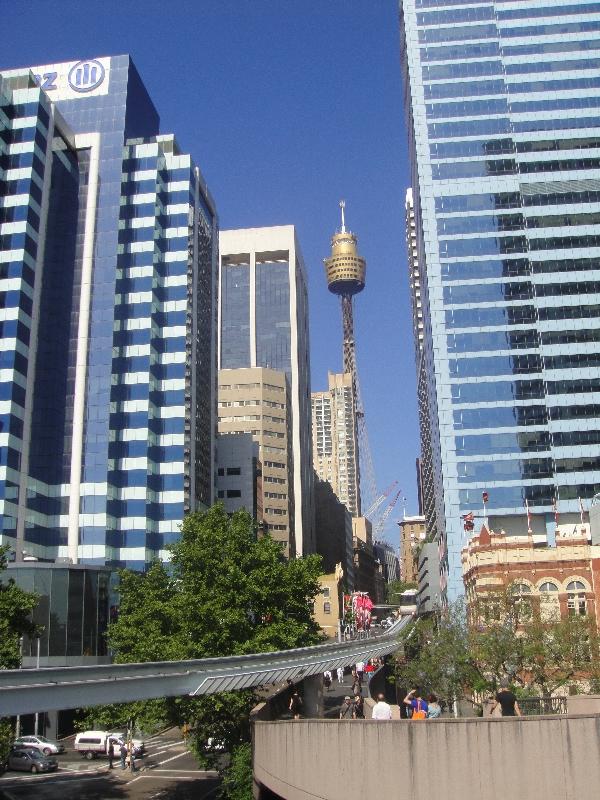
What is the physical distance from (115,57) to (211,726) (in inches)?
3643

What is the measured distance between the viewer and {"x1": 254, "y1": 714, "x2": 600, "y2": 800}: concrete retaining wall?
18969 millimetres

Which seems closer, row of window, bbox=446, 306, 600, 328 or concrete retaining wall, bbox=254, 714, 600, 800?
concrete retaining wall, bbox=254, 714, 600, 800

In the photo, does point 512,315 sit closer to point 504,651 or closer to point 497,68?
point 497,68

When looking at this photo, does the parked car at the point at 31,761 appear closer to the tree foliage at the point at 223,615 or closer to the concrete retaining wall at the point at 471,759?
the tree foliage at the point at 223,615

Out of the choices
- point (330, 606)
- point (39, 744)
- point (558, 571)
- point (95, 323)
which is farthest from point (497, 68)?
point (39, 744)

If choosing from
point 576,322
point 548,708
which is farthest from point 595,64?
point 548,708

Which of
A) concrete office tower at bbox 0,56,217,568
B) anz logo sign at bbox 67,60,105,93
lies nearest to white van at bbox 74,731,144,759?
concrete office tower at bbox 0,56,217,568

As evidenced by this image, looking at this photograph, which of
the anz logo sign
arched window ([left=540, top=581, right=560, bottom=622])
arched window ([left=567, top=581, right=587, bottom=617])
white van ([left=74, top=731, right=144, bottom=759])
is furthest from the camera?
the anz logo sign

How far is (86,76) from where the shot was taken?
109875mm

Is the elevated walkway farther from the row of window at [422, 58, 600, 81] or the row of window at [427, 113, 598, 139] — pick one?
the row of window at [422, 58, 600, 81]

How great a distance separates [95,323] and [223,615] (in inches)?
2427

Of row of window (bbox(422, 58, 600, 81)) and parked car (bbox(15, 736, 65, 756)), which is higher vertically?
row of window (bbox(422, 58, 600, 81))

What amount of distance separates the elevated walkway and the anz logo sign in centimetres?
8901

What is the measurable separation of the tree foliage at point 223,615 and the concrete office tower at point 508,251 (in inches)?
2005
